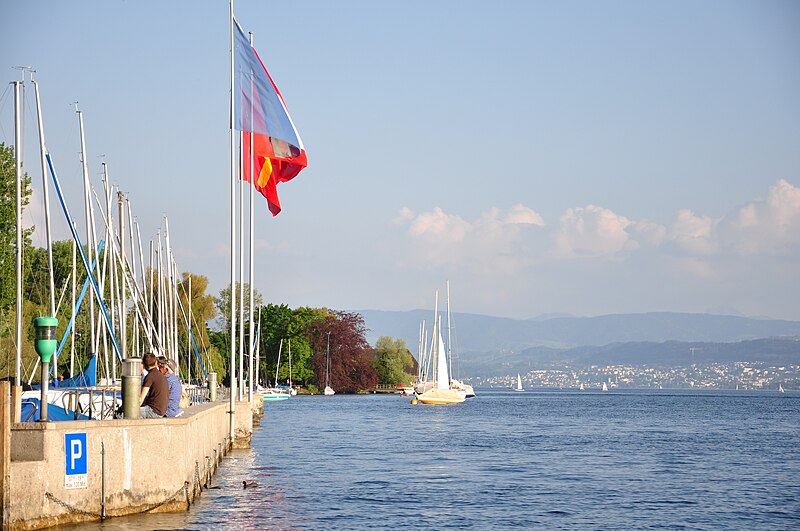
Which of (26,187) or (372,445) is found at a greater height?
(26,187)

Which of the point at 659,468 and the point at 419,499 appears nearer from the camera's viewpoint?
the point at 419,499

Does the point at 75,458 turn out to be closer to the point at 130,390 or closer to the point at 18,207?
the point at 130,390

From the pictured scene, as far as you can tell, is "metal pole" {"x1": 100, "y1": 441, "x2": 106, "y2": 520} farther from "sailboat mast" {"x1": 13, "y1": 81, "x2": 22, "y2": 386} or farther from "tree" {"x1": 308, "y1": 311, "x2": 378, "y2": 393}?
"tree" {"x1": 308, "y1": 311, "x2": 378, "y2": 393}

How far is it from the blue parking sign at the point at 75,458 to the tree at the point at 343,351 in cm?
14425

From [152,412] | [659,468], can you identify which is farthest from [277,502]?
[659,468]

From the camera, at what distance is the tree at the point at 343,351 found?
165m

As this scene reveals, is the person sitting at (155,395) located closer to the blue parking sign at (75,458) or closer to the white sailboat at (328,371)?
the blue parking sign at (75,458)

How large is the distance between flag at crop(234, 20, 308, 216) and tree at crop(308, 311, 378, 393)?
418 feet

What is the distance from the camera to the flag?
3638 cm

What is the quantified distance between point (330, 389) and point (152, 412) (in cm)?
14145

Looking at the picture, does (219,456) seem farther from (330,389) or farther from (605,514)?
(330,389)

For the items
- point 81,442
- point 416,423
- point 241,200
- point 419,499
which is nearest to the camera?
point 81,442

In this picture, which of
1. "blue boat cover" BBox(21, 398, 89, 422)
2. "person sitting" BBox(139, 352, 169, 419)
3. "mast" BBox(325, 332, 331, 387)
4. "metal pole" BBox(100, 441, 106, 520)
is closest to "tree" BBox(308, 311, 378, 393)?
"mast" BBox(325, 332, 331, 387)

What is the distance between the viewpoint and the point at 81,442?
64.4 ft
